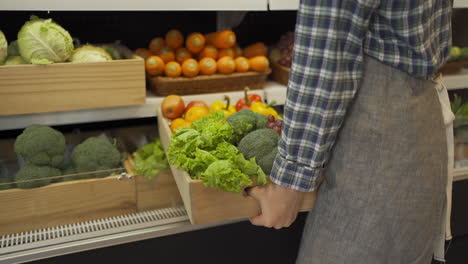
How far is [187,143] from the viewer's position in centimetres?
127

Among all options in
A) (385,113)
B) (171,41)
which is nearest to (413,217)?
(385,113)

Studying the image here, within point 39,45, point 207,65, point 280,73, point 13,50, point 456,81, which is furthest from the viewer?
point 456,81

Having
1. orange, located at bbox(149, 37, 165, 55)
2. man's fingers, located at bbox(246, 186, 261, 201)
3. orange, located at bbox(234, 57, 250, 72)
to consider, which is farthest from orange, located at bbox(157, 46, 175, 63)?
man's fingers, located at bbox(246, 186, 261, 201)

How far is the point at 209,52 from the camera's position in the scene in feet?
6.15

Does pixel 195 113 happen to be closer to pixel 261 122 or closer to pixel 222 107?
pixel 222 107

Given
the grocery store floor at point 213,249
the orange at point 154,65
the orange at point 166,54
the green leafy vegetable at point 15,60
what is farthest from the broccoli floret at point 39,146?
the orange at point 166,54

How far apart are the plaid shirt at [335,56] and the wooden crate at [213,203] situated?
0.63 ft

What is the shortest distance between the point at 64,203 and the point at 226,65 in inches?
33.2

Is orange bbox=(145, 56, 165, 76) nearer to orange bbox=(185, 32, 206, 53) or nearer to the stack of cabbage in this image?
orange bbox=(185, 32, 206, 53)

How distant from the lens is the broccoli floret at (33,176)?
1414 millimetres

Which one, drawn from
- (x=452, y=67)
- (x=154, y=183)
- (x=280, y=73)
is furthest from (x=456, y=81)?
(x=154, y=183)

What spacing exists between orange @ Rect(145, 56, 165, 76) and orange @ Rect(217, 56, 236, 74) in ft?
0.80

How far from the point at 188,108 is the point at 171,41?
390 mm

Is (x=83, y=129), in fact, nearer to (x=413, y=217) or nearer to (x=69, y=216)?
A: (x=69, y=216)
